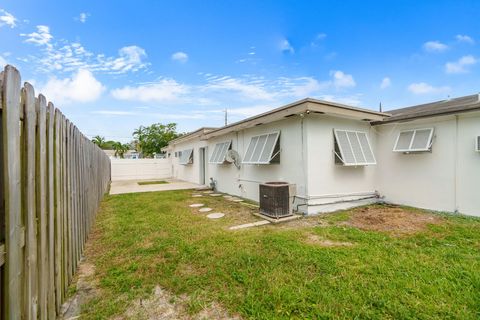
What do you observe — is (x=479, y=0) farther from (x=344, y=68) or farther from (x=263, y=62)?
(x=263, y=62)

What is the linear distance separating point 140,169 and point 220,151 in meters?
11.5

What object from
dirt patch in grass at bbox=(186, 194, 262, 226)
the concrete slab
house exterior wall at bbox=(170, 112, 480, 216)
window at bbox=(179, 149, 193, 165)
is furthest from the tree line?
house exterior wall at bbox=(170, 112, 480, 216)

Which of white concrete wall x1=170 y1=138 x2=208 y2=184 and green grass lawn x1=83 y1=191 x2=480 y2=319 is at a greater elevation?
white concrete wall x1=170 y1=138 x2=208 y2=184

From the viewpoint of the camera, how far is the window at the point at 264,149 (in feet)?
22.6

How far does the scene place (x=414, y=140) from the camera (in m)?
6.19

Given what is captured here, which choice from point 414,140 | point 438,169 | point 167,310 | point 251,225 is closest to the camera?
point 167,310

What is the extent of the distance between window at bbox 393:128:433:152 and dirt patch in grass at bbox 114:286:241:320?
6506mm

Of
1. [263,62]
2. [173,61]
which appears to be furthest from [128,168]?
[263,62]

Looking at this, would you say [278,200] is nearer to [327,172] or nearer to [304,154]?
[304,154]

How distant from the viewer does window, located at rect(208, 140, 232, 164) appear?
32.2 feet

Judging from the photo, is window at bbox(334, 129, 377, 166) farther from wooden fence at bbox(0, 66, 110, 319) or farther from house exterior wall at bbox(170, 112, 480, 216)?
wooden fence at bbox(0, 66, 110, 319)

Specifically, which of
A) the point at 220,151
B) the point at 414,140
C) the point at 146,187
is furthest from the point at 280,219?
the point at 146,187

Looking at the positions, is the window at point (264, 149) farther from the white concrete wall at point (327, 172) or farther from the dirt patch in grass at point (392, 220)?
the dirt patch in grass at point (392, 220)

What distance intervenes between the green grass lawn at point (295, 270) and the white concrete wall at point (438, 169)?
823mm
